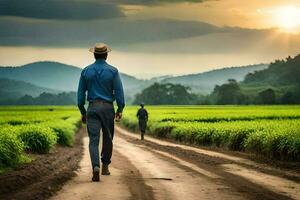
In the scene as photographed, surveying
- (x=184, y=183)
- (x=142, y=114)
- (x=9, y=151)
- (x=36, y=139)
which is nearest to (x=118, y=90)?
(x=184, y=183)

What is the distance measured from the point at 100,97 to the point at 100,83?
30 centimetres

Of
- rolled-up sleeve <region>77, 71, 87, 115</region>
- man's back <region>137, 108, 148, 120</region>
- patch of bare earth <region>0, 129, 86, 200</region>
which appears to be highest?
rolled-up sleeve <region>77, 71, 87, 115</region>

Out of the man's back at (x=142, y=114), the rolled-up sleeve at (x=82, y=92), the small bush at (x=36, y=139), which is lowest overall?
the small bush at (x=36, y=139)

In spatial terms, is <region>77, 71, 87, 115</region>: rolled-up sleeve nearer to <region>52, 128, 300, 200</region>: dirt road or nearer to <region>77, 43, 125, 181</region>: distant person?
<region>77, 43, 125, 181</region>: distant person

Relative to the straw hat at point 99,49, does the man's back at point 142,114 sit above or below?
below

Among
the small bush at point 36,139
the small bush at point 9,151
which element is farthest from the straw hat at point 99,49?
the small bush at point 36,139

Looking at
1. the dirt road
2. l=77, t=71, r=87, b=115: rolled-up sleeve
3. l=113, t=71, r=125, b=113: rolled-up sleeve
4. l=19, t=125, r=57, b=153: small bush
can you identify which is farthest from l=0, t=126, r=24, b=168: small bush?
l=19, t=125, r=57, b=153: small bush

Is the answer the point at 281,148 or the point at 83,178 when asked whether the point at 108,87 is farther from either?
the point at 281,148

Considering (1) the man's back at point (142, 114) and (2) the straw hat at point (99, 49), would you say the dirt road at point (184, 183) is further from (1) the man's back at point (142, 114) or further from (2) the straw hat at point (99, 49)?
(1) the man's back at point (142, 114)

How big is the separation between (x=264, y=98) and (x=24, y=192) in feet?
454

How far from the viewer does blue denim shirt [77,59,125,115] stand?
40.8 ft

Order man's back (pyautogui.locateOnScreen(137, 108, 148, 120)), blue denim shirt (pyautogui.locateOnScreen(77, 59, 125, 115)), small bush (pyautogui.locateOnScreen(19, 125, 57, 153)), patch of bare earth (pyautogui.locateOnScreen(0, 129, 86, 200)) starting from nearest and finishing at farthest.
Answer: patch of bare earth (pyautogui.locateOnScreen(0, 129, 86, 200))
blue denim shirt (pyautogui.locateOnScreen(77, 59, 125, 115))
small bush (pyautogui.locateOnScreen(19, 125, 57, 153))
man's back (pyautogui.locateOnScreen(137, 108, 148, 120))

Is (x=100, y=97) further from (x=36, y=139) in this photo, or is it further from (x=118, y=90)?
(x=36, y=139)

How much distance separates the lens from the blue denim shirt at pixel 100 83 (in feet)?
40.8
